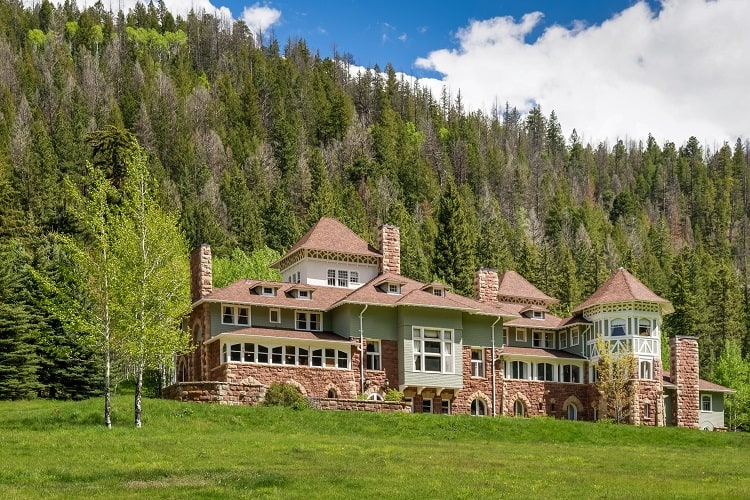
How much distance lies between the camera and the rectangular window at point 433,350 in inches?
2114

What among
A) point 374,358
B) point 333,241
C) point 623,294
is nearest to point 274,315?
point 374,358

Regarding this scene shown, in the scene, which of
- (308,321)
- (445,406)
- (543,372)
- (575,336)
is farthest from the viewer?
(575,336)

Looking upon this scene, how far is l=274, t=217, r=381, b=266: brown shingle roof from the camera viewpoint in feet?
194

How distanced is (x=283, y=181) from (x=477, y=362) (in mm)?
→ 87429

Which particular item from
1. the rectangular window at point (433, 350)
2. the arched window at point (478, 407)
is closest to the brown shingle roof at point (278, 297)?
the rectangular window at point (433, 350)

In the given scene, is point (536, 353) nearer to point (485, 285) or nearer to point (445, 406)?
point (485, 285)

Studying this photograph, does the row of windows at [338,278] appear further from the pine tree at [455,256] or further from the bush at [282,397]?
the pine tree at [455,256]

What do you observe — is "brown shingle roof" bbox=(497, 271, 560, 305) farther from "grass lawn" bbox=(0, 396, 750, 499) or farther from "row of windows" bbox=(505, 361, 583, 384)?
"grass lawn" bbox=(0, 396, 750, 499)

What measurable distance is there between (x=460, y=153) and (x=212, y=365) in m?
133

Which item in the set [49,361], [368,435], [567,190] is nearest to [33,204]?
[49,361]

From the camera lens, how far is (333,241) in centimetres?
5984

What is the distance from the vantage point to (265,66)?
19088 centimetres

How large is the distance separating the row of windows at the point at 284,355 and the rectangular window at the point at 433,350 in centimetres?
360

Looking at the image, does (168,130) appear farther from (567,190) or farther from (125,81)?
(567,190)
